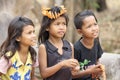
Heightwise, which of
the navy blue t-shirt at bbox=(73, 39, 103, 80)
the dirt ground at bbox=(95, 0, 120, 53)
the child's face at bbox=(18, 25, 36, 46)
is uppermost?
the child's face at bbox=(18, 25, 36, 46)

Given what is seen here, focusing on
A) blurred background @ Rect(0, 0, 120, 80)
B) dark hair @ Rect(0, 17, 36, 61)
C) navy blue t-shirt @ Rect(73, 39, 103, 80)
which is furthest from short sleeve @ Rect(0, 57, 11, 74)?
blurred background @ Rect(0, 0, 120, 80)

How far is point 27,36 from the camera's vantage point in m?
2.75

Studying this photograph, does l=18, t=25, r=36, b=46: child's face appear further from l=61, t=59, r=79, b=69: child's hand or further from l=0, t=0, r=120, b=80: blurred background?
l=0, t=0, r=120, b=80: blurred background

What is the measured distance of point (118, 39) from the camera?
9.46 meters

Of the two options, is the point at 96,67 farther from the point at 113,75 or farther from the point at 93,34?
the point at 113,75

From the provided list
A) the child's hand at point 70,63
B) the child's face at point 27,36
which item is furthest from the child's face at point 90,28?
the child's face at point 27,36

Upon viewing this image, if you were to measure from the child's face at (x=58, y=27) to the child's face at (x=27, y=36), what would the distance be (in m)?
0.17

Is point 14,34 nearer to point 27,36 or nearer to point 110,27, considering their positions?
point 27,36

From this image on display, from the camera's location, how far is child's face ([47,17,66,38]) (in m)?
2.82

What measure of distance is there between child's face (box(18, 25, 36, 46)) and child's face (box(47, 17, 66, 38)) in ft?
0.57

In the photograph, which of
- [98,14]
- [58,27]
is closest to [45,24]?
[58,27]

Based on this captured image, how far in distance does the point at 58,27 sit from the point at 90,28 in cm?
33

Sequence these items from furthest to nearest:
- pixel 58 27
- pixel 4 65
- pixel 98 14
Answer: pixel 98 14 < pixel 58 27 < pixel 4 65

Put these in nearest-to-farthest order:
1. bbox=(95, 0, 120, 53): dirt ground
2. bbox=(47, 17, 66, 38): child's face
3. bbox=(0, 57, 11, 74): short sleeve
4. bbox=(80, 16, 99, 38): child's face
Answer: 1. bbox=(0, 57, 11, 74): short sleeve
2. bbox=(47, 17, 66, 38): child's face
3. bbox=(80, 16, 99, 38): child's face
4. bbox=(95, 0, 120, 53): dirt ground
